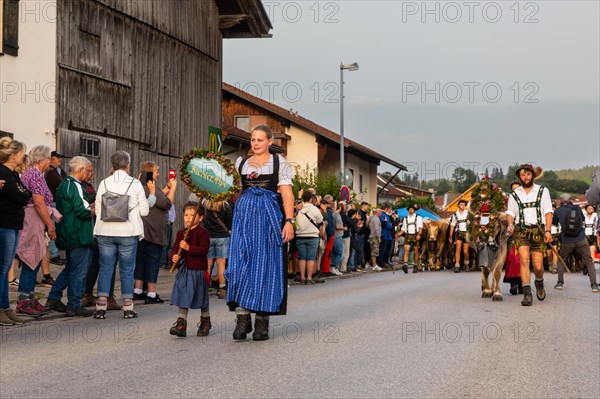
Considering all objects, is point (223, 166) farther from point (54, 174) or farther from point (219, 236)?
point (219, 236)

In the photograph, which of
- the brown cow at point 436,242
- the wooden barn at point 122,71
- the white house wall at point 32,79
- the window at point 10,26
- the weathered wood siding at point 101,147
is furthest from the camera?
the brown cow at point 436,242

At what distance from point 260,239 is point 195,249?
0.71 metres

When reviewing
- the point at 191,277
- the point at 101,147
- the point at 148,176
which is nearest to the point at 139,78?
the point at 101,147

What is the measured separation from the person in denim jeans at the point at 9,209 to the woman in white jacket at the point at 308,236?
32.7 ft

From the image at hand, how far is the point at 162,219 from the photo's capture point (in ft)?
44.2

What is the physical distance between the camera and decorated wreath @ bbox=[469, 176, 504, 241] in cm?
1541

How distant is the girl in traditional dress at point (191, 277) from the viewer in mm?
9211

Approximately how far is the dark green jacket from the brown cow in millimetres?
17854

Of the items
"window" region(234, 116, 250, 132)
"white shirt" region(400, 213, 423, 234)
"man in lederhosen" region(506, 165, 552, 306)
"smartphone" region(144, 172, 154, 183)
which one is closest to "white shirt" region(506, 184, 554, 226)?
"man in lederhosen" region(506, 165, 552, 306)

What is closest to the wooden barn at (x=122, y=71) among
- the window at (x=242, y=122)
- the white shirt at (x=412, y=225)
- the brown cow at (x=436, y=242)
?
the white shirt at (x=412, y=225)

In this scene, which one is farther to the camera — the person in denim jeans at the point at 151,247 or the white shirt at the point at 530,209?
the white shirt at the point at 530,209

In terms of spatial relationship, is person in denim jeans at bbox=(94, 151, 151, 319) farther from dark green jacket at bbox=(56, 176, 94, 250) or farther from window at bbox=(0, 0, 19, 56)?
window at bbox=(0, 0, 19, 56)

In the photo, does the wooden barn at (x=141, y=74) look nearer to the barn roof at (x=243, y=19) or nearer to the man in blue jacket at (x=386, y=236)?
the barn roof at (x=243, y=19)

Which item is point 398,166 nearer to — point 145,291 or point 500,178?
point 500,178
